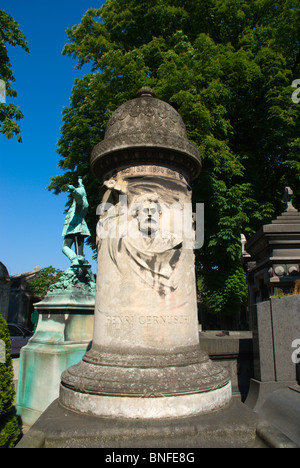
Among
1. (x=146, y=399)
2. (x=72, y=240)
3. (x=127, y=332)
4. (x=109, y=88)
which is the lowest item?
(x=146, y=399)

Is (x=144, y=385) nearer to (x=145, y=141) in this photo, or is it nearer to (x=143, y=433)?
(x=143, y=433)

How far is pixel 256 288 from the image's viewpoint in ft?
29.6

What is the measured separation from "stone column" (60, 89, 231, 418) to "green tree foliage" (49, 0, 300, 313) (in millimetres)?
7246

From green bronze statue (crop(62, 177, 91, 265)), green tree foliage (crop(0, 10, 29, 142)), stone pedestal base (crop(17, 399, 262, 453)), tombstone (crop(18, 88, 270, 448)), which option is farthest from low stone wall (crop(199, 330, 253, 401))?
green tree foliage (crop(0, 10, 29, 142))

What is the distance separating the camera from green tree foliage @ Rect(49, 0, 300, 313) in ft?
37.8

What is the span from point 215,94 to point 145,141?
8.63 metres

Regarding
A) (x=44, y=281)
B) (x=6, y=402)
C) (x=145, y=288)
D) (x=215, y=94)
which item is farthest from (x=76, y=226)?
(x=44, y=281)

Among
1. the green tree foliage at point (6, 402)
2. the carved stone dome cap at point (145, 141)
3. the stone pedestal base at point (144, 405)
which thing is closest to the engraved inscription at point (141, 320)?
the stone pedestal base at point (144, 405)

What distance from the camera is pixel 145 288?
3.71 meters

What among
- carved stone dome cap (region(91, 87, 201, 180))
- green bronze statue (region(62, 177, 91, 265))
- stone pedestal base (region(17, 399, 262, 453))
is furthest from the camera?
green bronze statue (region(62, 177, 91, 265))

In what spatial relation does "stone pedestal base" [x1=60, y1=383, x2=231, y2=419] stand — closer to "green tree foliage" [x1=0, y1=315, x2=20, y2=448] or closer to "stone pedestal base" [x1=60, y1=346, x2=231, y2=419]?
"stone pedestal base" [x1=60, y1=346, x2=231, y2=419]
